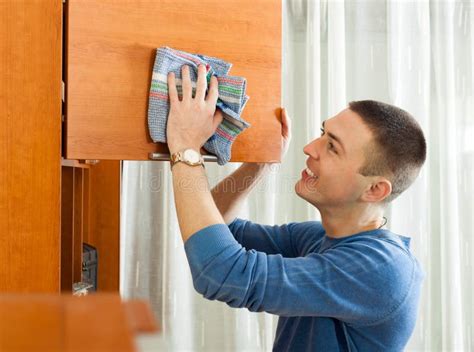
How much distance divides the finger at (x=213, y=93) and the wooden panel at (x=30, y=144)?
26 cm

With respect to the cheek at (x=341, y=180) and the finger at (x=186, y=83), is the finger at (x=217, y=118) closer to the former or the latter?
the finger at (x=186, y=83)

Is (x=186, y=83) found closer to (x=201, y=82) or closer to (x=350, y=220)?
(x=201, y=82)

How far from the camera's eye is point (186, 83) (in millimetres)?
1061

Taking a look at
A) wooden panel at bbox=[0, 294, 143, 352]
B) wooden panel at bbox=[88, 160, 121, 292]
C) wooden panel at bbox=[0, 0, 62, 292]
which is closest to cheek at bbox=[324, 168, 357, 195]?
wooden panel at bbox=[0, 0, 62, 292]

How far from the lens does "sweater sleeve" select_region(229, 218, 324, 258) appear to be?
4.78ft

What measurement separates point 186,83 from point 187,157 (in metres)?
0.13

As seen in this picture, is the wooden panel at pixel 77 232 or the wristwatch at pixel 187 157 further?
the wooden panel at pixel 77 232

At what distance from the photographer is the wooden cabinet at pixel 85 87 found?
979 millimetres

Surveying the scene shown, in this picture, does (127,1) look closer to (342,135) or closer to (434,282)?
(342,135)

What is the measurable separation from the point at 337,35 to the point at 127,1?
118 centimetres

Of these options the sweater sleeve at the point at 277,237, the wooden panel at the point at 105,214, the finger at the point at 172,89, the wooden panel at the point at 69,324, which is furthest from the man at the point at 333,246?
the wooden panel at the point at 69,324

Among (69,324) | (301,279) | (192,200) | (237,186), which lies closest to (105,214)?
(237,186)

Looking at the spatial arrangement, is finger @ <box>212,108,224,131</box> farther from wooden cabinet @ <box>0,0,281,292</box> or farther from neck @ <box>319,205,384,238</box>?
neck @ <box>319,205,384,238</box>

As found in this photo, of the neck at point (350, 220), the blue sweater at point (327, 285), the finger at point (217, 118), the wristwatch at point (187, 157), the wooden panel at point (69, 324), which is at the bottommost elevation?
the blue sweater at point (327, 285)
